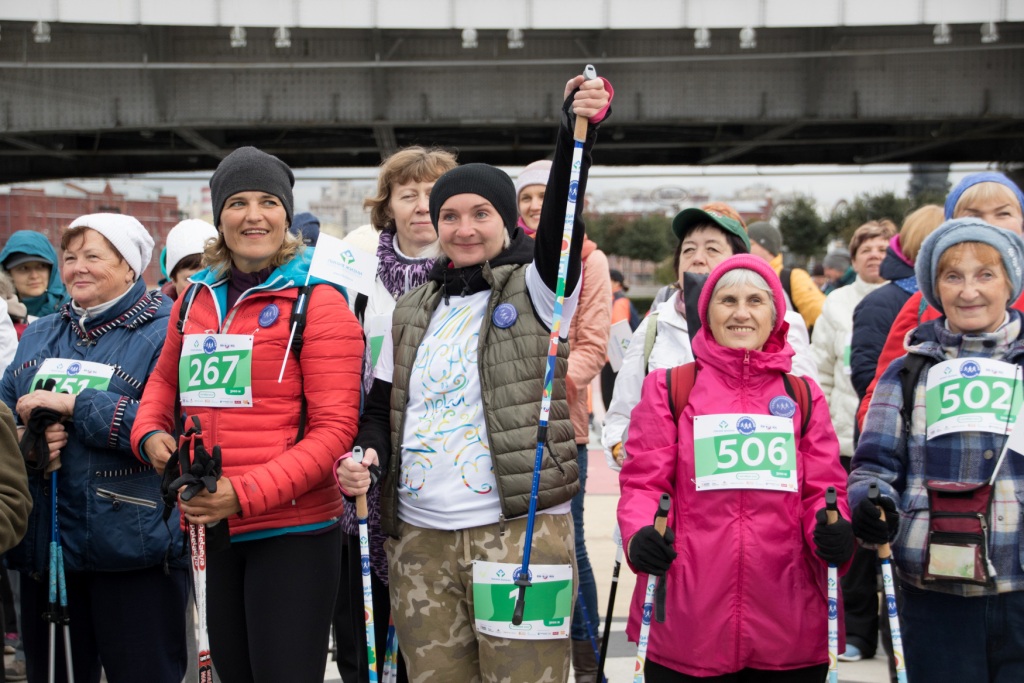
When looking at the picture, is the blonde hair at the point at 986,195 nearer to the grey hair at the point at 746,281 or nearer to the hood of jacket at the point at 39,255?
the grey hair at the point at 746,281

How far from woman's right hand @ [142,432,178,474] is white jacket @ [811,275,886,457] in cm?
361

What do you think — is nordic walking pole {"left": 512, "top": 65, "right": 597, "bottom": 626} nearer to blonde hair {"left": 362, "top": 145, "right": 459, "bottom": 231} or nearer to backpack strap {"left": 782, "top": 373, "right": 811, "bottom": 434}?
backpack strap {"left": 782, "top": 373, "right": 811, "bottom": 434}

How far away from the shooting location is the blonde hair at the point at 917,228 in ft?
15.4

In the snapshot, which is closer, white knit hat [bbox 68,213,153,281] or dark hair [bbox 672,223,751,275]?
white knit hat [bbox 68,213,153,281]

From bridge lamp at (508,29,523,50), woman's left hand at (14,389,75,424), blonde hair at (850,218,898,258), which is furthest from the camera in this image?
bridge lamp at (508,29,523,50)

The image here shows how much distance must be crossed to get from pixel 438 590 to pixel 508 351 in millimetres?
726

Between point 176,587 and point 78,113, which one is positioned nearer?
point 176,587

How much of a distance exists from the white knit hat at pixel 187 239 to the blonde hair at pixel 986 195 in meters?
3.52

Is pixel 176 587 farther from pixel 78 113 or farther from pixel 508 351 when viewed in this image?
pixel 78 113

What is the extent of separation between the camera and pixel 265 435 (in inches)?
119

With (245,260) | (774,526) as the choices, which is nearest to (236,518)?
(245,260)

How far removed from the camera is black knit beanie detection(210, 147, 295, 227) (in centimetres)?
319

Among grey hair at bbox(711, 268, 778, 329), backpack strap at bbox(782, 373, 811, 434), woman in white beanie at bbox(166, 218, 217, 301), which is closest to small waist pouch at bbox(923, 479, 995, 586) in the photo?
backpack strap at bbox(782, 373, 811, 434)

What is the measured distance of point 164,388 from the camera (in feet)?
10.9
